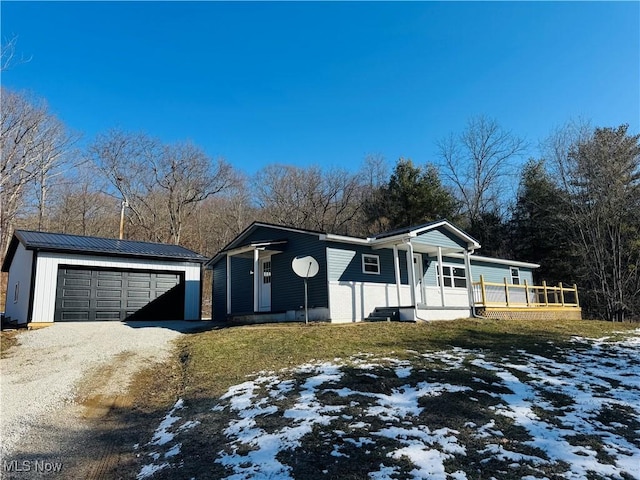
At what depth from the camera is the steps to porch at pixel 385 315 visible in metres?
13.9

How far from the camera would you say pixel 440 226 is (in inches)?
627

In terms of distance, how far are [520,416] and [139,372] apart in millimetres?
6706

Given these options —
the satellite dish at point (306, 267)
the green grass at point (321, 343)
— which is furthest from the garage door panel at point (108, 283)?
the satellite dish at point (306, 267)

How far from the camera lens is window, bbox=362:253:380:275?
14867 millimetres

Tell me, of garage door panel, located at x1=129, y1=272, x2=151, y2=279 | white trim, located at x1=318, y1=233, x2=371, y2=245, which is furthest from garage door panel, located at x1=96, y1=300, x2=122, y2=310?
white trim, located at x1=318, y1=233, x2=371, y2=245

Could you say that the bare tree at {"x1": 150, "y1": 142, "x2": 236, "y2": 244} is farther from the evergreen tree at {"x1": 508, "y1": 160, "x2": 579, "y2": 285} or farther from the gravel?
the evergreen tree at {"x1": 508, "y1": 160, "x2": 579, "y2": 285}

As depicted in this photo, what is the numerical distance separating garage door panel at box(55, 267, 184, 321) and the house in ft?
7.60

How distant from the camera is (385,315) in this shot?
14078mm

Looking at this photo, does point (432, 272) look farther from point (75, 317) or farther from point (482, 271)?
point (75, 317)

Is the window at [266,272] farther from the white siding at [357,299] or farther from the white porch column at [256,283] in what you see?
the white siding at [357,299]

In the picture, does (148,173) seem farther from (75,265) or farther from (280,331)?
(280,331)

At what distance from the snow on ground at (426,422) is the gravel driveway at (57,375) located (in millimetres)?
1233

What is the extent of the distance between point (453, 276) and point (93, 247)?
47.8ft

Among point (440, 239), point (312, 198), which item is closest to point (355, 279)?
point (440, 239)
